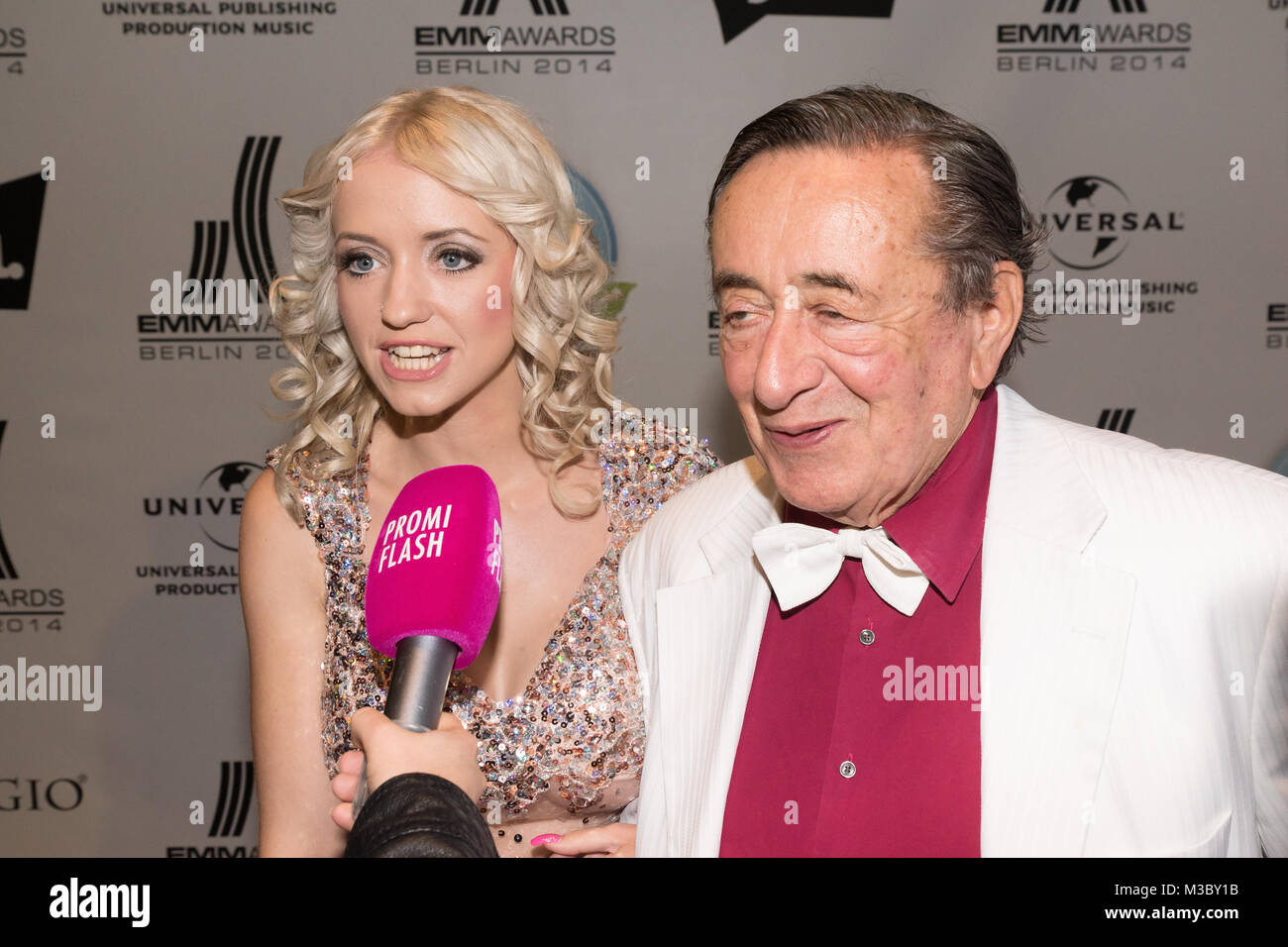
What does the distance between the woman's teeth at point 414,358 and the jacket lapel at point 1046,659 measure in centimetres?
93

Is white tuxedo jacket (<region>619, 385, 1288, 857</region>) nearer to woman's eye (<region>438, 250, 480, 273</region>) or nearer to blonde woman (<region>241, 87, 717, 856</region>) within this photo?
blonde woman (<region>241, 87, 717, 856</region>)

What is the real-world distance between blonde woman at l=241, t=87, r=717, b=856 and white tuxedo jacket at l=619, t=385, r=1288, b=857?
1.99 feet

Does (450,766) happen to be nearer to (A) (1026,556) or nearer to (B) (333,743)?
(A) (1026,556)

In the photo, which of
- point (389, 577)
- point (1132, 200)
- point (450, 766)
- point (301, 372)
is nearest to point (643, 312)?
point (301, 372)

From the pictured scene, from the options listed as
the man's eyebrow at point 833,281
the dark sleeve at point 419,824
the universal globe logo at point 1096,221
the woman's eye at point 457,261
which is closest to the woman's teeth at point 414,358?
the woman's eye at point 457,261

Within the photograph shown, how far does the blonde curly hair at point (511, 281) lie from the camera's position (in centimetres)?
180

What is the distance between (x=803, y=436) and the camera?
1257mm

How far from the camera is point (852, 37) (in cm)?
277

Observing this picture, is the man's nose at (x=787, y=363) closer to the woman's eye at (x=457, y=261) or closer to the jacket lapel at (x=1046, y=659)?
the jacket lapel at (x=1046, y=659)

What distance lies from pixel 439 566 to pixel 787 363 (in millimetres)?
435

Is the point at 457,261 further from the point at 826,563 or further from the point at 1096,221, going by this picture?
the point at 1096,221

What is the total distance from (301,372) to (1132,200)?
7.04ft

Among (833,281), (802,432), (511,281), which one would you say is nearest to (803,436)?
(802,432)

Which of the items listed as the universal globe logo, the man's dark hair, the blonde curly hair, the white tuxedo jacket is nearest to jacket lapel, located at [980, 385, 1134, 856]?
the white tuxedo jacket
